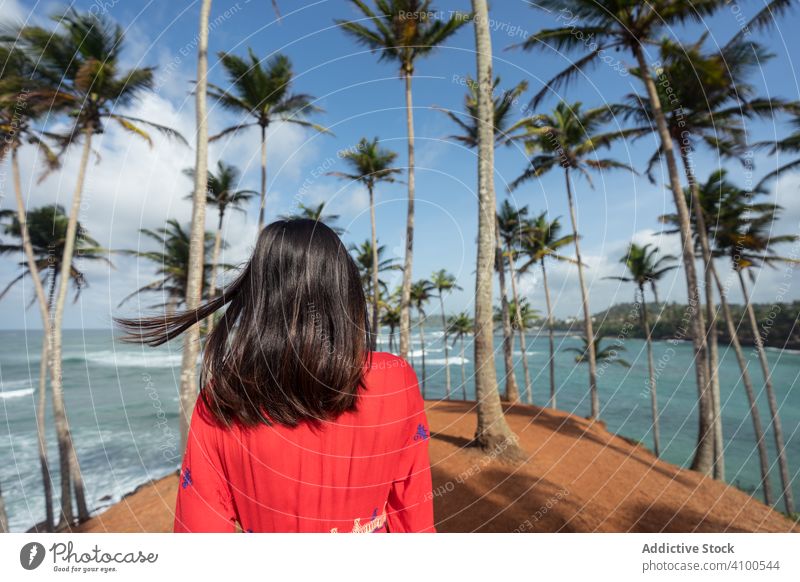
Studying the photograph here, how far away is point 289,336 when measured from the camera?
1.04 meters

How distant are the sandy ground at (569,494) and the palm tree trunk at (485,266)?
0.48 metres

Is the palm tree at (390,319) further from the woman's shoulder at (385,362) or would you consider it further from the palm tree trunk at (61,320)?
the palm tree trunk at (61,320)

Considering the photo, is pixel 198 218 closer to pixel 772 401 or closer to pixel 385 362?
pixel 385 362

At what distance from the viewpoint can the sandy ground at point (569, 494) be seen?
4.79m

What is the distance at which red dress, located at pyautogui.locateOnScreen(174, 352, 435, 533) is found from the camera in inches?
39.4

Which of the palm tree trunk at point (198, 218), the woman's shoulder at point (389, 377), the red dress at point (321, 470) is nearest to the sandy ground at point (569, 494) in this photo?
the palm tree trunk at point (198, 218)

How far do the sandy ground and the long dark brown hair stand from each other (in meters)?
4.34

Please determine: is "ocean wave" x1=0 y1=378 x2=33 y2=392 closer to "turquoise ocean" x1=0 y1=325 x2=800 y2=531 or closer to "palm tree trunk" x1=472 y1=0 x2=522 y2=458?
"turquoise ocean" x1=0 y1=325 x2=800 y2=531

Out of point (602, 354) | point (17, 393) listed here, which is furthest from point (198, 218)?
point (17, 393)

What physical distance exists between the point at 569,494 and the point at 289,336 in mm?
6192

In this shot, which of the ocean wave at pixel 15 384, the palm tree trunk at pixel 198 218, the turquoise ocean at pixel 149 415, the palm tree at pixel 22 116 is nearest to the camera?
the palm tree at pixel 22 116
